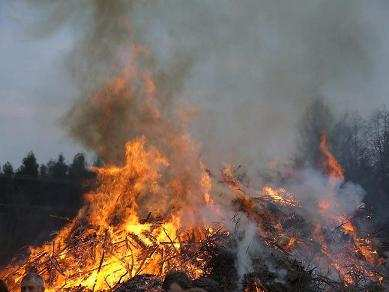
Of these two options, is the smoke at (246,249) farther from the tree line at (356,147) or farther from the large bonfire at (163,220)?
the tree line at (356,147)

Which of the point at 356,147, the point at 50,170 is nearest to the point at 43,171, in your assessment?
the point at 50,170

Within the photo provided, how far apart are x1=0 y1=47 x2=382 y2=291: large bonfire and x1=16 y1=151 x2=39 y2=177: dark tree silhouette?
2593 cm

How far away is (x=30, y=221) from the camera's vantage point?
3175cm

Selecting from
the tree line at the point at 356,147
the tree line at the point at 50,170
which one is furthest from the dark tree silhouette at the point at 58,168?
the tree line at the point at 356,147

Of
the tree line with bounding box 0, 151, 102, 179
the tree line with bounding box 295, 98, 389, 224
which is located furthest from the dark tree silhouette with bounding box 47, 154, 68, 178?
the tree line with bounding box 295, 98, 389, 224

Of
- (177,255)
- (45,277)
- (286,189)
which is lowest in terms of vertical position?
(177,255)

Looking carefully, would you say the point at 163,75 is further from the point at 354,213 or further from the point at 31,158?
the point at 31,158

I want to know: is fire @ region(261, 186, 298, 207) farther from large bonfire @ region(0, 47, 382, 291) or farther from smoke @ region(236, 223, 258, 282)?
smoke @ region(236, 223, 258, 282)

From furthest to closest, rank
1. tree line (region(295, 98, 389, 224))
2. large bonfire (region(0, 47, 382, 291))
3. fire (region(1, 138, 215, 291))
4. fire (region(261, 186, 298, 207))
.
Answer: tree line (region(295, 98, 389, 224)), fire (region(261, 186, 298, 207)), large bonfire (region(0, 47, 382, 291)), fire (region(1, 138, 215, 291))

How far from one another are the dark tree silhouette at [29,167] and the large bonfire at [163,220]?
25.9 meters

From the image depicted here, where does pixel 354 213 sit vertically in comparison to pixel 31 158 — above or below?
below

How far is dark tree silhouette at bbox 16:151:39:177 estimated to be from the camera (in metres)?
39.8

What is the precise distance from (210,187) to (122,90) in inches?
149

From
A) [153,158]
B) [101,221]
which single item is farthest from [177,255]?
[153,158]
